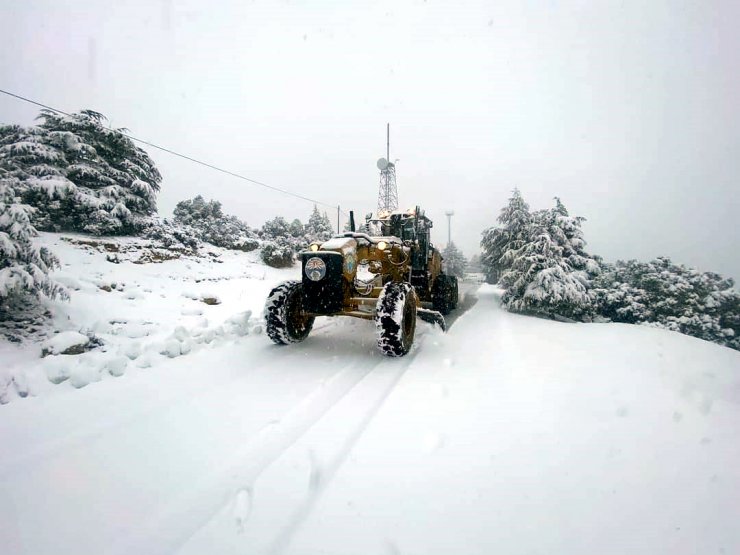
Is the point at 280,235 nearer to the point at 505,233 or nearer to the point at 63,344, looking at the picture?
the point at 505,233

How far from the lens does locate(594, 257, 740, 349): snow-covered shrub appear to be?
53.6 feet

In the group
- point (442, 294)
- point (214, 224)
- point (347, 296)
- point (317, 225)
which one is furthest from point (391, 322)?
point (317, 225)

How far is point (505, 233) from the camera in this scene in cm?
1417

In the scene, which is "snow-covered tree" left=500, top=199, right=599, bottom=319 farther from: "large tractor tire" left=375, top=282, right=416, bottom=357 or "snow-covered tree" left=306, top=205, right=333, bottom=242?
"snow-covered tree" left=306, top=205, right=333, bottom=242

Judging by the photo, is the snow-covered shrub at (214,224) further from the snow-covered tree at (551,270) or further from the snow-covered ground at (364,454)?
the snow-covered tree at (551,270)

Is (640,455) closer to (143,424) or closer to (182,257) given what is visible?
(143,424)

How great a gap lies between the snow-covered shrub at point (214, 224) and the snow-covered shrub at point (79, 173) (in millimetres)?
3452

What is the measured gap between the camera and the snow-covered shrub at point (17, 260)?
522cm

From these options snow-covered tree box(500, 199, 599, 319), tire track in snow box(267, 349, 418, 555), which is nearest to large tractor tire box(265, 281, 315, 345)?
tire track in snow box(267, 349, 418, 555)

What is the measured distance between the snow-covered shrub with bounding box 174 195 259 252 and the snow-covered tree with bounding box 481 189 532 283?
11.8 metres

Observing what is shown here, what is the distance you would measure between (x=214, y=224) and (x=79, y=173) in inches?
271

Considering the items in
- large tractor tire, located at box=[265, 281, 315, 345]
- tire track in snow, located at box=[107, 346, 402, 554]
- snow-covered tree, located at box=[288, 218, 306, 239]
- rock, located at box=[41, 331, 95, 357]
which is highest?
snow-covered tree, located at box=[288, 218, 306, 239]

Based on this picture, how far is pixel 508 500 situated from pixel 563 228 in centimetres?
1275

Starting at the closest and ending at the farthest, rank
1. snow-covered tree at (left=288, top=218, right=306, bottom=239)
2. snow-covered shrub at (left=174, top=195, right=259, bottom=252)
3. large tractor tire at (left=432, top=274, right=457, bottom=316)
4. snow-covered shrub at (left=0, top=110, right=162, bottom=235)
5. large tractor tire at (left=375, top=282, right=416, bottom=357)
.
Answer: large tractor tire at (left=375, top=282, right=416, bottom=357)
large tractor tire at (left=432, top=274, right=457, bottom=316)
snow-covered shrub at (left=0, top=110, right=162, bottom=235)
snow-covered shrub at (left=174, top=195, right=259, bottom=252)
snow-covered tree at (left=288, top=218, right=306, bottom=239)
